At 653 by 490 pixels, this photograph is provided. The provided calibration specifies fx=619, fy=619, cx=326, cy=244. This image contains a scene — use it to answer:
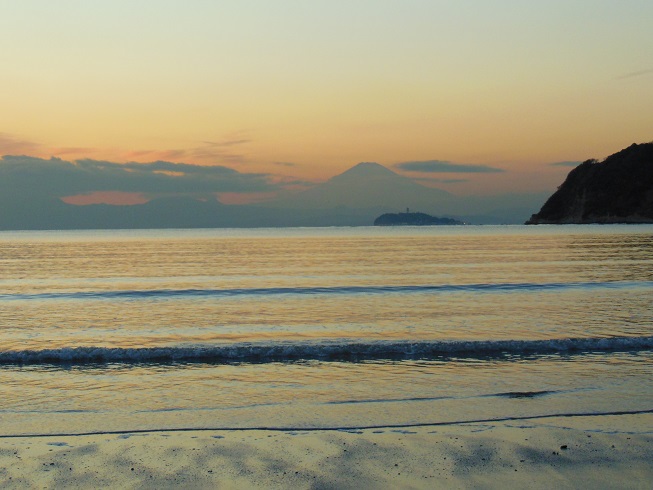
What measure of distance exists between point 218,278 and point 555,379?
3198 cm

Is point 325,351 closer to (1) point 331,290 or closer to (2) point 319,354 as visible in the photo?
(2) point 319,354

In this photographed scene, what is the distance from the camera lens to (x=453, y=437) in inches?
372

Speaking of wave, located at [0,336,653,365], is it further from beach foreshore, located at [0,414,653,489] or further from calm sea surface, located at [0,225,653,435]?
beach foreshore, located at [0,414,653,489]

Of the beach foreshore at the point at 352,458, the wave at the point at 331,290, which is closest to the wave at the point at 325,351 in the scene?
the beach foreshore at the point at 352,458

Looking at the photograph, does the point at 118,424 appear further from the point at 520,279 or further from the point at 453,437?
the point at 520,279

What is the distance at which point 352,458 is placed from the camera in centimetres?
858

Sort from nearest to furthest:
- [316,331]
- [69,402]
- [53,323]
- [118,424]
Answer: [118,424] → [69,402] → [316,331] → [53,323]

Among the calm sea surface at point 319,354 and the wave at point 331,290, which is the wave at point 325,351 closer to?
the calm sea surface at point 319,354

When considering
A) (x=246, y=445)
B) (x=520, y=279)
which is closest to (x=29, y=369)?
(x=246, y=445)

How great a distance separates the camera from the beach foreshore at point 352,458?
308 inches

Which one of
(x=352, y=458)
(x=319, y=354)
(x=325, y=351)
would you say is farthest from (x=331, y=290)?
(x=352, y=458)

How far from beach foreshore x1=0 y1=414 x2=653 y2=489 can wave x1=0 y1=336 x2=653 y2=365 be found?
6.57 metres

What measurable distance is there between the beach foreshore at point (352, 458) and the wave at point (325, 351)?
657cm

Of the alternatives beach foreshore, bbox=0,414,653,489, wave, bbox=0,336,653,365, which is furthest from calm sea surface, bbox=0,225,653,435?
beach foreshore, bbox=0,414,653,489
